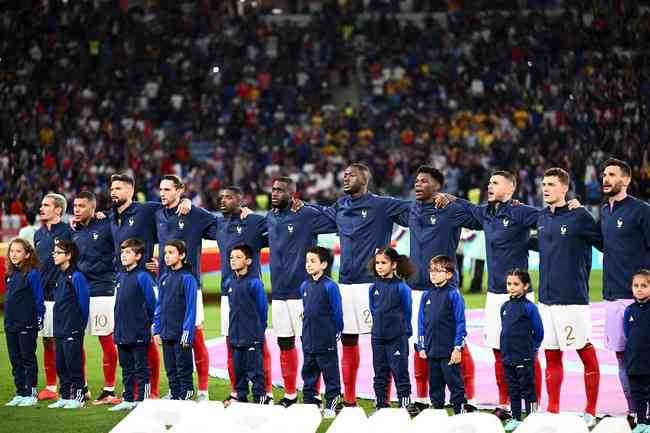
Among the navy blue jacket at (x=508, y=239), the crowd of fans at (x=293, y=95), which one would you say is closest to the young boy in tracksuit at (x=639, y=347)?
the navy blue jacket at (x=508, y=239)

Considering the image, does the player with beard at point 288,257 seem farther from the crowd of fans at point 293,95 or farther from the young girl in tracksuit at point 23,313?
the crowd of fans at point 293,95

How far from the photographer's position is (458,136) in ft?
111

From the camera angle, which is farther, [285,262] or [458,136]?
[458,136]

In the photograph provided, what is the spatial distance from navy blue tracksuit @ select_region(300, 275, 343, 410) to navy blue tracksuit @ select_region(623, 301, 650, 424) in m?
2.46

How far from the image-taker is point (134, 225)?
40.0 ft

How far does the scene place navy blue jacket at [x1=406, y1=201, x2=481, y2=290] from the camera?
11.2 metres

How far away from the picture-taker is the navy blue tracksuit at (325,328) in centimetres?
1102

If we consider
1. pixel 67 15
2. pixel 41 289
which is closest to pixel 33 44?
pixel 67 15

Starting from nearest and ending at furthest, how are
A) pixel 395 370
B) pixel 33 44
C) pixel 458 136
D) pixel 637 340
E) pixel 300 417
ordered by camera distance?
pixel 300 417
pixel 637 340
pixel 395 370
pixel 458 136
pixel 33 44

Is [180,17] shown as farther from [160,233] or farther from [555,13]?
[160,233]

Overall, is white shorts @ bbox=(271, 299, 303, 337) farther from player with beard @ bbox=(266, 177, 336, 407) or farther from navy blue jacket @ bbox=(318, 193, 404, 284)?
navy blue jacket @ bbox=(318, 193, 404, 284)

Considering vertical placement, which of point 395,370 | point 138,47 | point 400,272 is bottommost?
point 395,370

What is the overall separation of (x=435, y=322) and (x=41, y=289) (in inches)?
155

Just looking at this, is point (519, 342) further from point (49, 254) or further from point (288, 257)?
point (49, 254)
